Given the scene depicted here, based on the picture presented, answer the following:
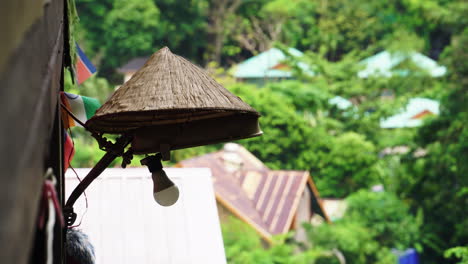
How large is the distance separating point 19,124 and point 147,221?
2.52 meters

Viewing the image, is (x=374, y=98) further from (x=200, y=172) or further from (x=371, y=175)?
(x=200, y=172)

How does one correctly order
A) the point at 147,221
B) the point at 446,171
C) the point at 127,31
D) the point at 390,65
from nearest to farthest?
the point at 147,221 < the point at 446,171 < the point at 390,65 < the point at 127,31

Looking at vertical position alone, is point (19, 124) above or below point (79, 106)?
above

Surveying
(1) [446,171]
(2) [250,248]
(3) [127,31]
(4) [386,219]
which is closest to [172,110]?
(2) [250,248]

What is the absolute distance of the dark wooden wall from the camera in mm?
560

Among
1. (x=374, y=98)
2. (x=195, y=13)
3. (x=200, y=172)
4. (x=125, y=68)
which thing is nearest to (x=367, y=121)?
(x=374, y=98)

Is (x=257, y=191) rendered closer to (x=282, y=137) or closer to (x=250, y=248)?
(x=250, y=248)

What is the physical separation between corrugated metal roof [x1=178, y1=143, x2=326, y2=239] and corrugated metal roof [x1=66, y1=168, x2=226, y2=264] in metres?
6.80

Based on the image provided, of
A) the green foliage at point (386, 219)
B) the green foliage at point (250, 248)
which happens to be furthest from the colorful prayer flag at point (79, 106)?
the green foliage at point (386, 219)

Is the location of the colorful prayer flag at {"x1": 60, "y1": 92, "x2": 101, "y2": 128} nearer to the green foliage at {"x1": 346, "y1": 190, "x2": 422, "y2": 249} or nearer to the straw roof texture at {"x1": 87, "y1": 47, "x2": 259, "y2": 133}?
the straw roof texture at {"x1": 87, "y1": 47, "x2": 259, "y2": 133}

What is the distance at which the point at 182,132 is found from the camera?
185cm

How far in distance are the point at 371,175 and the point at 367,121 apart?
8.47ft

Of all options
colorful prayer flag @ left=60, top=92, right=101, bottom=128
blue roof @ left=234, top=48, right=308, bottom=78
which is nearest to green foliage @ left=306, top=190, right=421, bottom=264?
colorful prayer flag @ left=60, top=92, right=101, bottom=128

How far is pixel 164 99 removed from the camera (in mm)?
1636
